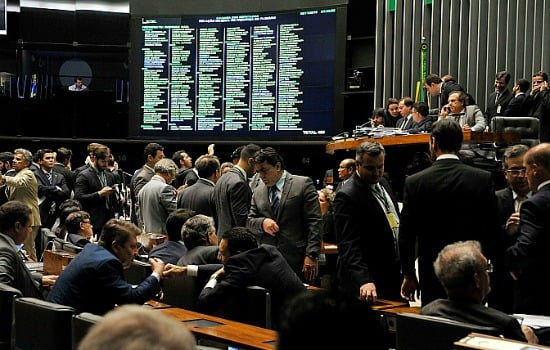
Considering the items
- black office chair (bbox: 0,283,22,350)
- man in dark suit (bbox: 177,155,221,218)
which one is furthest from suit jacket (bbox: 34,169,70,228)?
black office chair (bbox: 0,283,22,350)

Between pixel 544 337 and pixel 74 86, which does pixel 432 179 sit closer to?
pixel 544 337

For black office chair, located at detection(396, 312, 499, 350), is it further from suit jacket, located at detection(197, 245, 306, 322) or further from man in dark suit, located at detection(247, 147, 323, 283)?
man in dark suit, located at detection(247, 147, 323, 283)

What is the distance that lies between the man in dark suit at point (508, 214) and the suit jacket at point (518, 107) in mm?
5090

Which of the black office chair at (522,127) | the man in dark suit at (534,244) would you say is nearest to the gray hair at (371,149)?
the man in dark suit at (534,244)

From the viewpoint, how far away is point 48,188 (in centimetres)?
940

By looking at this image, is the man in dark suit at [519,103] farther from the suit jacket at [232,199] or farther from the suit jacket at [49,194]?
the suit jacket at [49,194]

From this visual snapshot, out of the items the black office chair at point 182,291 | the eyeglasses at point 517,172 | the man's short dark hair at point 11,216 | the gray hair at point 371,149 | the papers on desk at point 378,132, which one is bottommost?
the black office chair at point 182,291

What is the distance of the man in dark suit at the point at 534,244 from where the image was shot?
3906mm

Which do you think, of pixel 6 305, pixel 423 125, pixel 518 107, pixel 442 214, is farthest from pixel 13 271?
pixel 518 107

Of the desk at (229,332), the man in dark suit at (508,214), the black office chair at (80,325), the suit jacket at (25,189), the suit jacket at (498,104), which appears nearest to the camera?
the black office chair at (80,325)

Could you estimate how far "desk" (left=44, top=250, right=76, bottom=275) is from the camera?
17.5 feet

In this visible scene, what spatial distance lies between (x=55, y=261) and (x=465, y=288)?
9.54 ft

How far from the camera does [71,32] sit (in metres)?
14.0

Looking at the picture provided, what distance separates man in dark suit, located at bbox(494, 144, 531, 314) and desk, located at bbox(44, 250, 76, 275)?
2515mm
